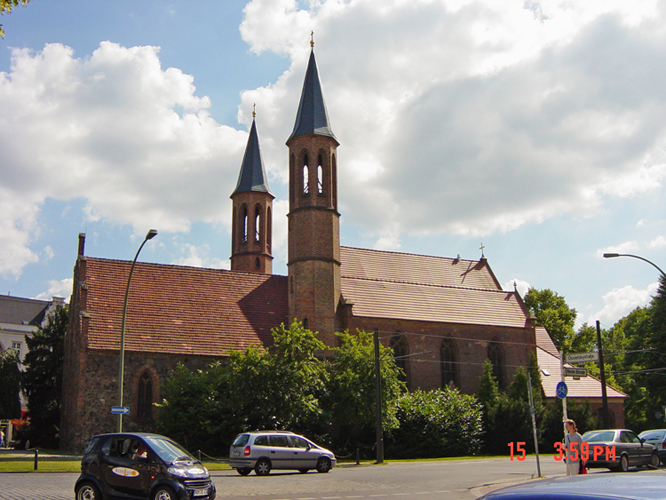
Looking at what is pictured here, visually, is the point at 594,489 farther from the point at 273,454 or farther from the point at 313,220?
the point at 313,220

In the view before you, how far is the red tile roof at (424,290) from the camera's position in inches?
1813

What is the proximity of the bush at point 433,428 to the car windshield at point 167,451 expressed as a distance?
2555 centimetres

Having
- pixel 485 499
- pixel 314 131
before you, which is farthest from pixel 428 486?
pixel 314 131

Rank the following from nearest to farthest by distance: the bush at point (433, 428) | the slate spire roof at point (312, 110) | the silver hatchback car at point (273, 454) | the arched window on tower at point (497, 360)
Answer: the silver hatchback car at point (273, 454), the bush at point (433, 428), the slate spire roof at point (312, 110), the arched window on tower at point (497, 360)

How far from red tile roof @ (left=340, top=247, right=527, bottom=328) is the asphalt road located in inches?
821

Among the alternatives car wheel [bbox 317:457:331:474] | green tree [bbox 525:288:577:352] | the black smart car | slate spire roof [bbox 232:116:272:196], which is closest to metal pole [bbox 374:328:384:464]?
car wheel [bbox 317:457:331:474]

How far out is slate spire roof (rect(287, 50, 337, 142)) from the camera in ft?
150

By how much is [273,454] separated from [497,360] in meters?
27.5

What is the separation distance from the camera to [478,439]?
A: 41719 mm

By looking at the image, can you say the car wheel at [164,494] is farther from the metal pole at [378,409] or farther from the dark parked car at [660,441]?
the dark parked car at [660,441]

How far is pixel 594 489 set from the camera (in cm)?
314

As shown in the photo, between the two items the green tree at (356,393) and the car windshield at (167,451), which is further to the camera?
the green tree at (356,393)

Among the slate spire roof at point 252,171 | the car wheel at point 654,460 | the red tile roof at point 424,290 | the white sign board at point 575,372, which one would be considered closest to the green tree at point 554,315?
the red tile roof at point 424,290

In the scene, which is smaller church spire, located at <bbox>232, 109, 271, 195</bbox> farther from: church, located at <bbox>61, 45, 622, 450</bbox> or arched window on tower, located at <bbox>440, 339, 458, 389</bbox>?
arched window on tower, located at <bbox>440, 339, 458, 389</bbox>
